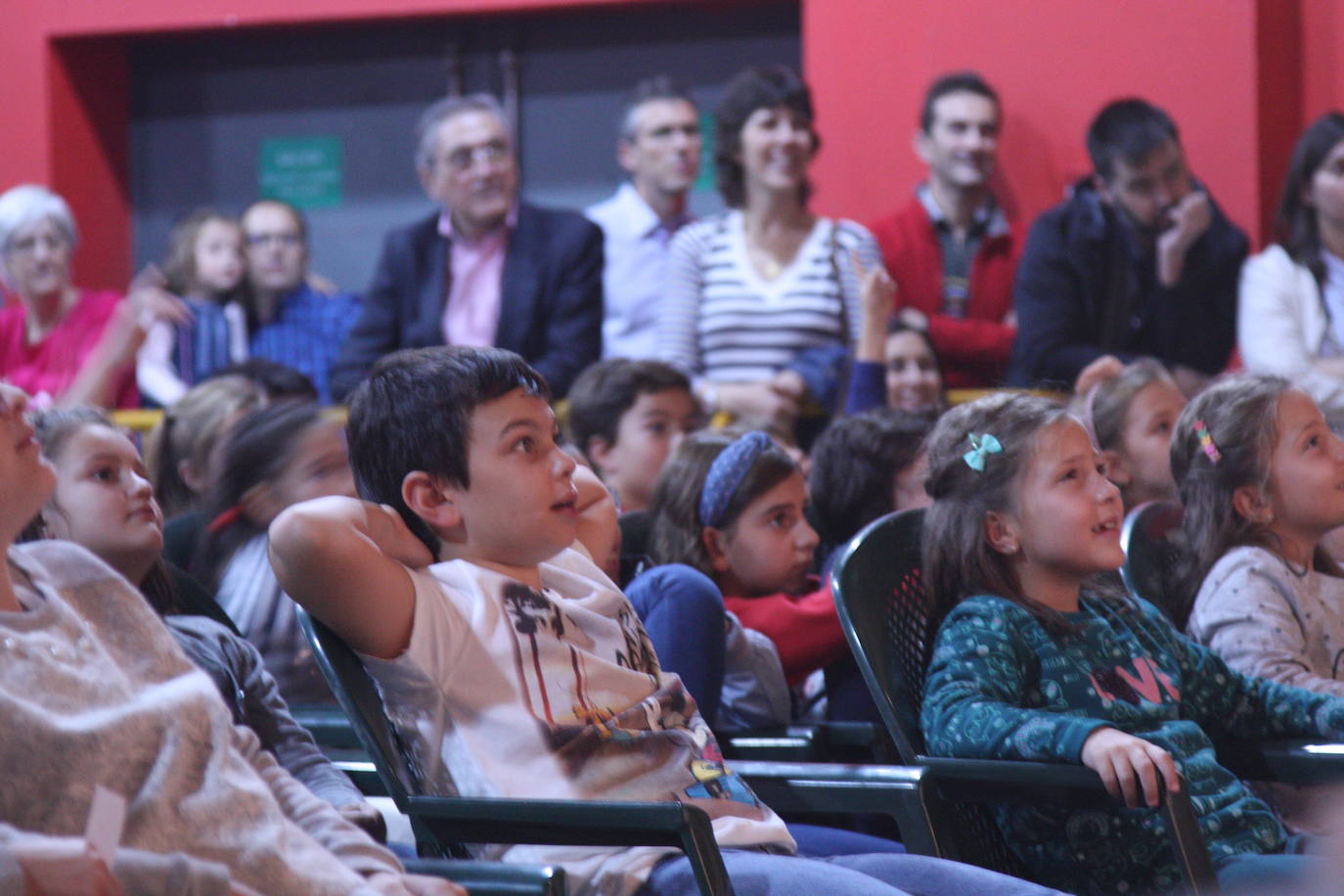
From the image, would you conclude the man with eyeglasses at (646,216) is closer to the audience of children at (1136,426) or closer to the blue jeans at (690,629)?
the audience of children at (1136,426)

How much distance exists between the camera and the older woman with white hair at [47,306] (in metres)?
4.91

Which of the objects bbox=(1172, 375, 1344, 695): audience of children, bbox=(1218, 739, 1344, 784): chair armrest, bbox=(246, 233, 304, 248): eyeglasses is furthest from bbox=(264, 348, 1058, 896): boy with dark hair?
bbox=(246, 233, 304, 248): eyeglasses

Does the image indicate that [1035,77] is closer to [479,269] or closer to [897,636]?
[479,269]

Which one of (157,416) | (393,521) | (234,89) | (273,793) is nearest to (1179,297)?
(157,416)

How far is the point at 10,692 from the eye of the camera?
140cm

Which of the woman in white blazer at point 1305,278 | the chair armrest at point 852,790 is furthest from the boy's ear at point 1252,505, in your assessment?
the woman in white blazer at point 1305,278

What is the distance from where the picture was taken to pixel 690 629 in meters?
2.30

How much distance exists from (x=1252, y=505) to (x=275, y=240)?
3.70 meters

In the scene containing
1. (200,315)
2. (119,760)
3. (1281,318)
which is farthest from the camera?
(200,315)

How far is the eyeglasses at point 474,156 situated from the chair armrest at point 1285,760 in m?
2.80

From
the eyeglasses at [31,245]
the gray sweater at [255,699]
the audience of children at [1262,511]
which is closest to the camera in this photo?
the gray sweater at [255,699]

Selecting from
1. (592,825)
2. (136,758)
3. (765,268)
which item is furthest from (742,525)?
(765,268)

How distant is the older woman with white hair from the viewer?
491cm

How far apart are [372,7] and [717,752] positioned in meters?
4.83
